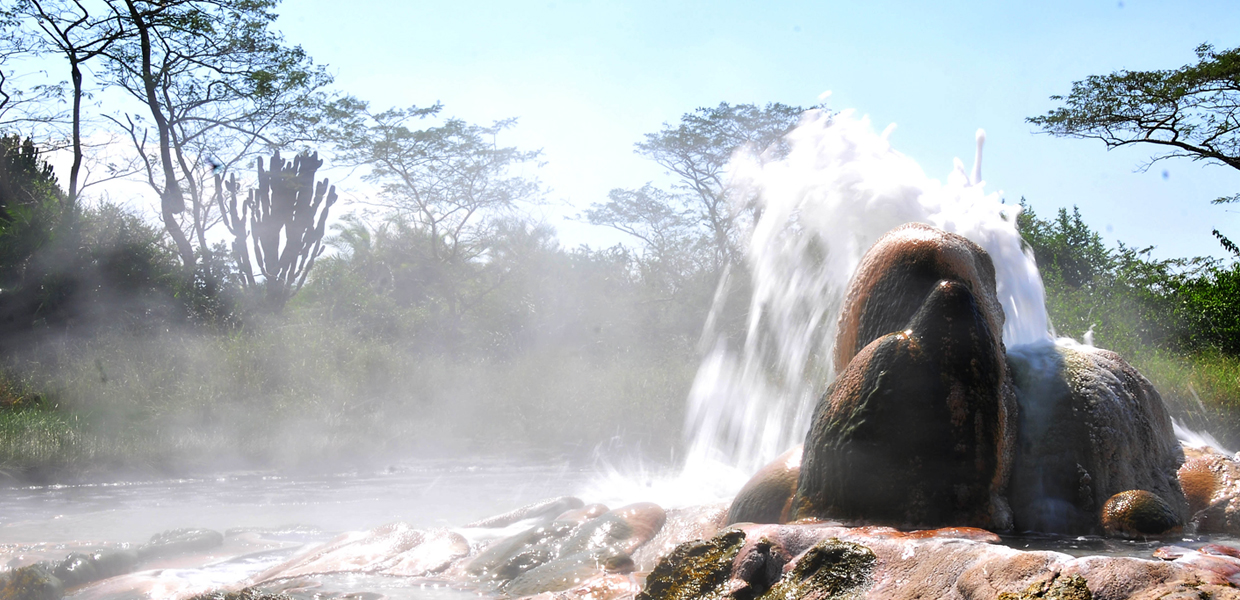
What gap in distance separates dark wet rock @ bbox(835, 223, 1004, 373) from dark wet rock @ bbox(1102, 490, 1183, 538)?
30.1 inches

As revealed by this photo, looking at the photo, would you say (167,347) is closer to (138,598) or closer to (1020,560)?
(138,598)

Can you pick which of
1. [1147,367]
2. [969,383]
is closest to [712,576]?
[969,383]

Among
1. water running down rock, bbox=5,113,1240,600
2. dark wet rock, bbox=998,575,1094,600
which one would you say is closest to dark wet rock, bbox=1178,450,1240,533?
water running down rock, bbox=5,113,1240,600

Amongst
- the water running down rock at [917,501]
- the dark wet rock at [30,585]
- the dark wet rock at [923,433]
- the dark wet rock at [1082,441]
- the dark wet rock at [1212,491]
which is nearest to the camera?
the water running down rock at [917,501]

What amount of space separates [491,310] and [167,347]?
35.1ft

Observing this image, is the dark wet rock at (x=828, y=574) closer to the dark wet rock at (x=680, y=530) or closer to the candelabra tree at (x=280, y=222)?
the dark wet rock at (x=680, y=530)

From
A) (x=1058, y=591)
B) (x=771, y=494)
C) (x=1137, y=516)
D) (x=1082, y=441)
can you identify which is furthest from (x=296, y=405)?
(x=1058, y=591)

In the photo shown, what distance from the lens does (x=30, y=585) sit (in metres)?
4.37

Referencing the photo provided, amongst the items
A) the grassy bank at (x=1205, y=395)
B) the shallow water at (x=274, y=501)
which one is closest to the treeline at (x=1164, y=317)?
the grassy bank at (x=1205, y=395)

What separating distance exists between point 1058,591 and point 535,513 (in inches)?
168

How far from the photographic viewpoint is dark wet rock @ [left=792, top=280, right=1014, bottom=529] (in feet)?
10.8

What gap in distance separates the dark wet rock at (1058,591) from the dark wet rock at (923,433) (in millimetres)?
1144

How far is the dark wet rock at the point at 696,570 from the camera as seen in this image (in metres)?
2.97

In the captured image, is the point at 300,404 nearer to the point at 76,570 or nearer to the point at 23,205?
the point at 23,205
